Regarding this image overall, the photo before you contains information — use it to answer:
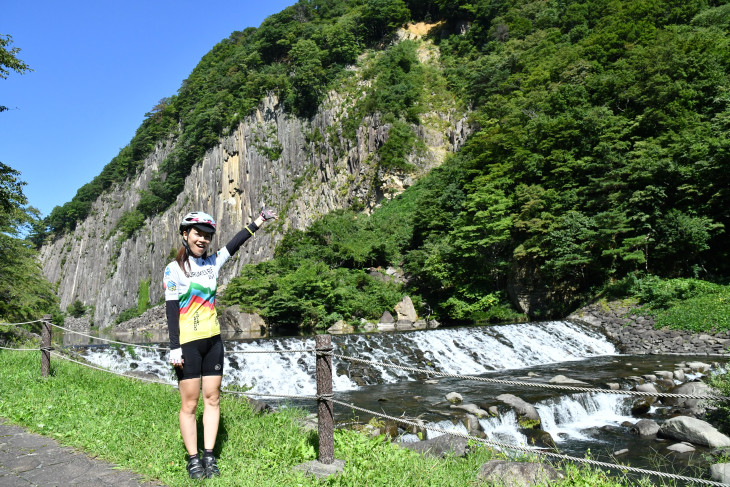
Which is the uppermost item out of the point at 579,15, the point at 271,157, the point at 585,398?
the point at 579,15

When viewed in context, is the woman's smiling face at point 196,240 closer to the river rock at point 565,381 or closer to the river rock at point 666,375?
the river rock at point 565,381

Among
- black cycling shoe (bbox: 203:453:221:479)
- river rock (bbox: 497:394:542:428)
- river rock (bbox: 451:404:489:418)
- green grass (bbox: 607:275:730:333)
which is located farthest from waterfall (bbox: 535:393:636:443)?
green grass (bbox: 607:275:730:333)

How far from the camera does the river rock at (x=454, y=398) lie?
9125 millimetres

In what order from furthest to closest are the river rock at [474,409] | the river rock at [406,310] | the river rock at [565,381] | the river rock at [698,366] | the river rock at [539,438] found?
the river rock at [406,310] → the river rock at [698,366] → the river rock at [565,381] → the river rock at [474,409] → the river rock at [539,438]

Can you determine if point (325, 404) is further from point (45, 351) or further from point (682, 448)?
point (682, 448)

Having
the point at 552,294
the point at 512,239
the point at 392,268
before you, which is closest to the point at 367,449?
the point at 552,294

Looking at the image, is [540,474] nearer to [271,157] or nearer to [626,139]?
[626,139]

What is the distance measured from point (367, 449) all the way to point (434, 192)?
26934 millimetres

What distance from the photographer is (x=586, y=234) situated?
1859 cm

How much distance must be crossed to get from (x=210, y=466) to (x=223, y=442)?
0.64 metres

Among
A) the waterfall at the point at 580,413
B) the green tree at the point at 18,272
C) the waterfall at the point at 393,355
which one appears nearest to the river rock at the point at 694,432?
the waterfall at the point at 580,413

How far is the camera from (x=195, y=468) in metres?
3.37

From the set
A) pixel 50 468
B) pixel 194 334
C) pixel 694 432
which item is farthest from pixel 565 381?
pixel 50 468

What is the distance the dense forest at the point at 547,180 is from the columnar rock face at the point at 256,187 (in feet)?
7.53
